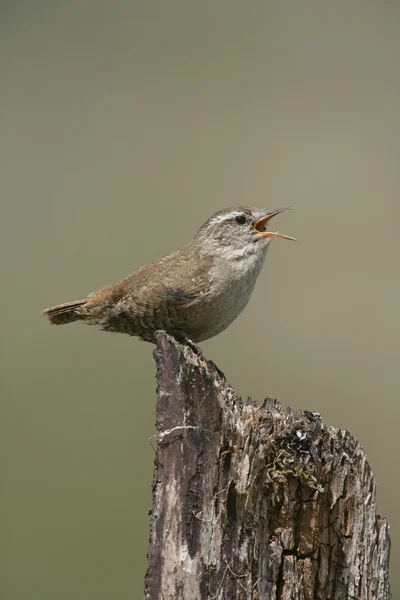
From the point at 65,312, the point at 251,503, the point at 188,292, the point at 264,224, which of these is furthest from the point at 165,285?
the point at 251,503

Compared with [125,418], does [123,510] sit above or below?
below

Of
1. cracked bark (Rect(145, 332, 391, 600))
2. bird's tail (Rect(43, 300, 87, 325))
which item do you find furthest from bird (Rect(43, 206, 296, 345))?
cracked bark (Rect(145, 332, 391, 600))

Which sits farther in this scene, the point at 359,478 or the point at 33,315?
the point at 33,315

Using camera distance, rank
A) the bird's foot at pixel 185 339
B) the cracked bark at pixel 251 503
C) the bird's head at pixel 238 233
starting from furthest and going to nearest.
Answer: the bird's head at pixel 238 233, the bird's foot at pixel 185 339, the cracked bark at pixel 251 503

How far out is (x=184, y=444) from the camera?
3.48m

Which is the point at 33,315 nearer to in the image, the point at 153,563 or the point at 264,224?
the point at 264,224

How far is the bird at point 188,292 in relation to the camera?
5.02 meters

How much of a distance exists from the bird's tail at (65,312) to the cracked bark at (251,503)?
1892mm

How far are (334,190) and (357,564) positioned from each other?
7.28 meters

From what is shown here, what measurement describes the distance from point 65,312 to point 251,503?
2.42 m

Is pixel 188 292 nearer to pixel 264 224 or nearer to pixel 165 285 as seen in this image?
pixel 165 285

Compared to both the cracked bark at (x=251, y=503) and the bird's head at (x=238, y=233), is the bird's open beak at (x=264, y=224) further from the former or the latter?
the cracked bark at (x=251, y=503)

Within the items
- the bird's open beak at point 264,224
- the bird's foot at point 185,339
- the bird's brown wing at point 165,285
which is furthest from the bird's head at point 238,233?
the bird's foot at point 185,339

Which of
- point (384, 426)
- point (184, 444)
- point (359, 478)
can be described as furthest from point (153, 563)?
point (384, 426)
